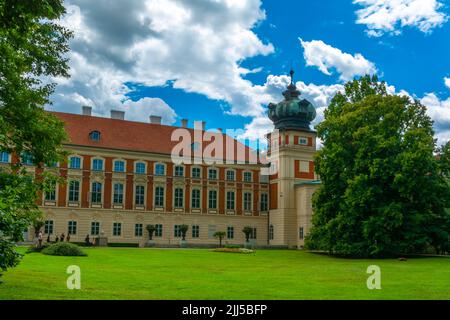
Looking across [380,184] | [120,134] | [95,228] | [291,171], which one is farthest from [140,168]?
[380,184]

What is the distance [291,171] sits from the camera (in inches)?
2208

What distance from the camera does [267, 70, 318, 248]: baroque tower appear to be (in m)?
55.0

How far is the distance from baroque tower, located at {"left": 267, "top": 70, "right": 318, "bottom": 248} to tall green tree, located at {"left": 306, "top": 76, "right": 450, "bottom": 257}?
644 inches

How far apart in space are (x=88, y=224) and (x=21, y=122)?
34.5 m

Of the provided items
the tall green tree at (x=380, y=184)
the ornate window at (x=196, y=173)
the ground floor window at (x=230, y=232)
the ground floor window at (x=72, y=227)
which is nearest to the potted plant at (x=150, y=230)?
the ground floor window at (x=72, y=227)

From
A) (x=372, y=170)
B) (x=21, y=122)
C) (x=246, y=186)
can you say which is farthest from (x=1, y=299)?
(x=246, y=186)

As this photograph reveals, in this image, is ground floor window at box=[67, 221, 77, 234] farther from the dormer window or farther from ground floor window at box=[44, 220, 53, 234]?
the dormer window

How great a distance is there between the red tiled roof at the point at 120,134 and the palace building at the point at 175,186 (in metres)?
0.10

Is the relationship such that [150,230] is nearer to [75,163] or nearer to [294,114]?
[75,163]

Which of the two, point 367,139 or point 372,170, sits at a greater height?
point 367,139

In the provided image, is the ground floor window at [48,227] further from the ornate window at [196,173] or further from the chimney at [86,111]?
the ornate window at [196,173]

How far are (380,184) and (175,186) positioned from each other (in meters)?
25.1

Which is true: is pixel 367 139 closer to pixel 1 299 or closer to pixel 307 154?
pixel 307 154
